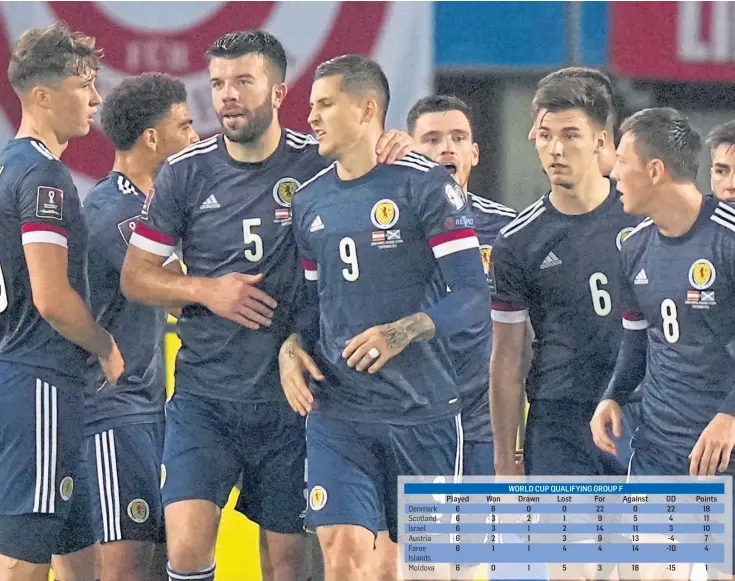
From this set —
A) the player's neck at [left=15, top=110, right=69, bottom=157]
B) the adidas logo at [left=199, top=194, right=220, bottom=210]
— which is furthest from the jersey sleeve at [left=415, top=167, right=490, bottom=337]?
the player's neck at [left=15, top=110, right=69, bottom=157]

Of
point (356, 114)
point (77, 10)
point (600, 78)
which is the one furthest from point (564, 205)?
point (77, 10)

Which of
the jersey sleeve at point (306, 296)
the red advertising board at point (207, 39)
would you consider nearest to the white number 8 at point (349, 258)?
the jersey sleeve at point (306, 296)

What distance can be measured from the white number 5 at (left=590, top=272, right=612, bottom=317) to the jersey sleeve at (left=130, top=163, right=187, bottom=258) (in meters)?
1.43

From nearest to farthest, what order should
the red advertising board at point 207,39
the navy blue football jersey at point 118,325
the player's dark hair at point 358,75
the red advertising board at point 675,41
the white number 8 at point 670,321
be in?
the white number 8 at point 670,321 < the player's dark hair at point 358,75 < the navy blue football jersey at point 118,325 < the red advertising board at point 675,41 < the red advertising board at point 207,39

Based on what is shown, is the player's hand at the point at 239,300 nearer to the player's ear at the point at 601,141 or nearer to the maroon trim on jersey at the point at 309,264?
the maroon trim on jersey at the point at 309,264

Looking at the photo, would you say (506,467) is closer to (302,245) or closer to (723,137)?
(302,245)

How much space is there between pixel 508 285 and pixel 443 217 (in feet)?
2.14

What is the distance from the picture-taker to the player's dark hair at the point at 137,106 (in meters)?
5.02

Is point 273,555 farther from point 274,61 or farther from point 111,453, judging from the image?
point 274,61

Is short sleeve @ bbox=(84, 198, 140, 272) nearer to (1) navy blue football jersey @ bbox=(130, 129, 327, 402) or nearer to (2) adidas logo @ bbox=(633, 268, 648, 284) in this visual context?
(1) navy blue football jersey @ bbox=(130, 129, 327, 402)

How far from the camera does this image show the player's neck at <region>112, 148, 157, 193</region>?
501 cm

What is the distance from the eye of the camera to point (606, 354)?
4703 mm

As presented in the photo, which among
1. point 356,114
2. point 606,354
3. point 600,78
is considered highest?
point 600,78

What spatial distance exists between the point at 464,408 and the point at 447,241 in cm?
100
